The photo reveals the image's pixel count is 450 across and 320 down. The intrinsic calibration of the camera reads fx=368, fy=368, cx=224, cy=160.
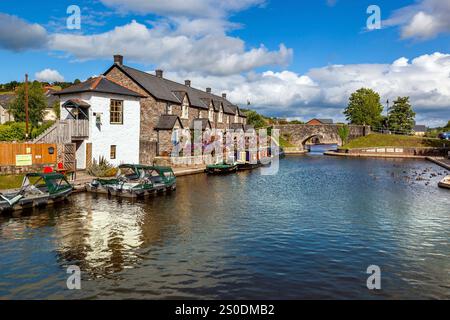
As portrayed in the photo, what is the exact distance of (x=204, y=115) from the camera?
6347cm

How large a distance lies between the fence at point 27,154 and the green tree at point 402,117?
95212 mm

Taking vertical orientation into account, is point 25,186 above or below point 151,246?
above

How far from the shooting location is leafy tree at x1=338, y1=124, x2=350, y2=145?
92.4 metres

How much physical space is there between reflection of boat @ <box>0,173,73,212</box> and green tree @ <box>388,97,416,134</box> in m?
98.1

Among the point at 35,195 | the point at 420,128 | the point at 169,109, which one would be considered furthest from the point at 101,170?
the point at 420,128

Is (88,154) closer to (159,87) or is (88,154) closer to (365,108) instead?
(159,87)

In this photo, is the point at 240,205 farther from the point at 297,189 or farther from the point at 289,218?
the point at 297,189

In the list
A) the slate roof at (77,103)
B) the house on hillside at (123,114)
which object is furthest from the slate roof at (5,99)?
the slate roof at (77,103)

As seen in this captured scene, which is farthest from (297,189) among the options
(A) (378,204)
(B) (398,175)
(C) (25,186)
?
(C) (25,186)

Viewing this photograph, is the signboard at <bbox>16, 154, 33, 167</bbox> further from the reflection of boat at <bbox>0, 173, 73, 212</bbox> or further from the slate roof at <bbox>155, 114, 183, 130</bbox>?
the slate roof at <bbox>155, 114, 183, 130</bbox>

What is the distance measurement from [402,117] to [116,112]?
8943 centimetres

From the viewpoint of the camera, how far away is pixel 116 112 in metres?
38.6

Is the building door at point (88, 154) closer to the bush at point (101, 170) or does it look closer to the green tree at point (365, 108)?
the bush at point (101, 170)
